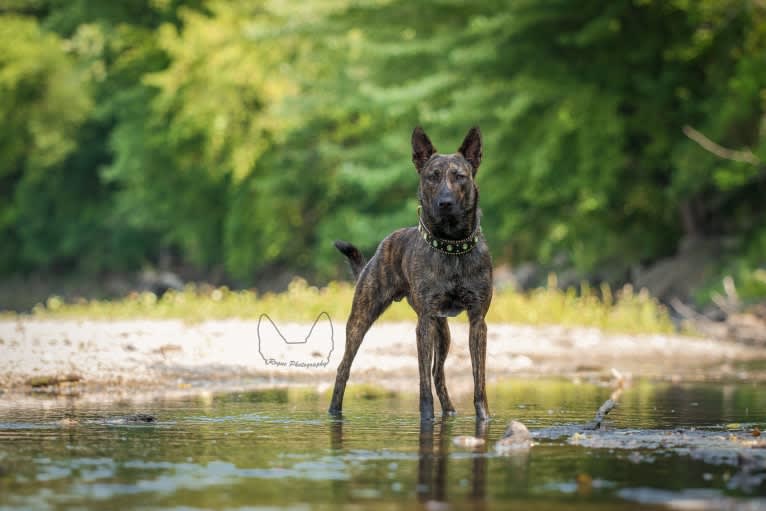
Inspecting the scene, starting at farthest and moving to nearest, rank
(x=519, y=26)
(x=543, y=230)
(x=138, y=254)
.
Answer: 1. (x=138, y=254)
2. (x=543, y=230)
3. (x=519, y=26)

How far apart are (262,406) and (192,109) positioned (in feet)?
100

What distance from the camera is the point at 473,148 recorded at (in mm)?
10180

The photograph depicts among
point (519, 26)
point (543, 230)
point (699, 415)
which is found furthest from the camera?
point (543, 230)

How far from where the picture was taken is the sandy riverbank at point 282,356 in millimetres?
13672

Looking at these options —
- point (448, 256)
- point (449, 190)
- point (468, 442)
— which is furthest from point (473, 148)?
point (468, 442)

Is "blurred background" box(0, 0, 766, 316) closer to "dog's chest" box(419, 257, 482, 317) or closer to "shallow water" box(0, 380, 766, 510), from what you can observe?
"shallow water" box(0, 380, 766, 510)

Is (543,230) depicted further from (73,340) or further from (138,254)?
(138,254)

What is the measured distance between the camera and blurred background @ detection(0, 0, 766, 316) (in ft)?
97.2

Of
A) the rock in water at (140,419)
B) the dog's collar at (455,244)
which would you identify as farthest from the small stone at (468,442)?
the rock in water at (140,419)

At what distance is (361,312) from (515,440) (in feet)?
9.02

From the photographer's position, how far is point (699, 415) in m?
11.0

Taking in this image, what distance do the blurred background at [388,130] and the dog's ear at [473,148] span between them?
16.7 meters

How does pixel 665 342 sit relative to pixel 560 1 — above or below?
below

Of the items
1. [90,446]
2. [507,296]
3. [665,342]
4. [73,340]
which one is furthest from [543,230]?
[90,446]
